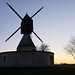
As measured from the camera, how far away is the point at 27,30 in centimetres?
2759

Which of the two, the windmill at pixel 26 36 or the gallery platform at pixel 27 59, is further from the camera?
the windmill at pixel 26 36

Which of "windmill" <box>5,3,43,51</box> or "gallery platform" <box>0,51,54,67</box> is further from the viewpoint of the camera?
"windmill" <box>5,3,43,51</box>

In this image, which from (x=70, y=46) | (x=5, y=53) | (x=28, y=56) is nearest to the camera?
(x=28, y=56)

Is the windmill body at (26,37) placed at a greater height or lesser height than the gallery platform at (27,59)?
greater

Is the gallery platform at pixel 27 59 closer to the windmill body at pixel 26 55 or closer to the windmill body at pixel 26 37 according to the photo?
the windmill body at pixel 26 55

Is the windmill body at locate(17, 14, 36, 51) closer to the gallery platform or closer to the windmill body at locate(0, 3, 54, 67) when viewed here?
the windmill body at locate(0, 3, 54, 67)

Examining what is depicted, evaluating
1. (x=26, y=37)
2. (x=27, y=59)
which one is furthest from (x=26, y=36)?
(x=27, y=59)

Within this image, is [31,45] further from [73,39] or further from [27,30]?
[73,39]

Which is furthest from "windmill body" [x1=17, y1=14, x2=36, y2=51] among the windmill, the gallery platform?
the gallery platform

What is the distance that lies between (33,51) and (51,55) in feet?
13.6

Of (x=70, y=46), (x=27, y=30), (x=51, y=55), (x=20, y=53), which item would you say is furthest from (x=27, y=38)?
(x=70, y=46)

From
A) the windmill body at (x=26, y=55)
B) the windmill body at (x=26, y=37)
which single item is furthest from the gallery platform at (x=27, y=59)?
the windmill body at (x=26, y=37)

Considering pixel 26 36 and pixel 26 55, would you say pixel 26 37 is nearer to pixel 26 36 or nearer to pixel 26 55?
pixel 26 36

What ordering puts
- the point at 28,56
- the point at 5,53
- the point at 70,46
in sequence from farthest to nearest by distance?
the point at 70,46
the point at 5,53
the point at 28,56
